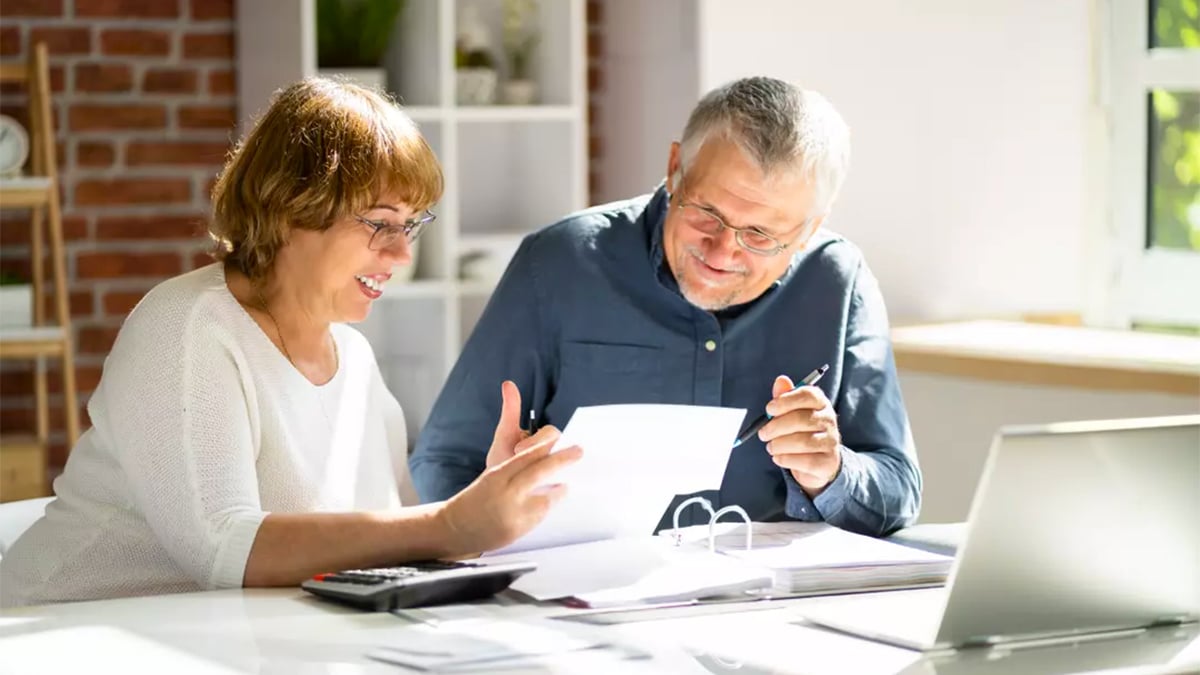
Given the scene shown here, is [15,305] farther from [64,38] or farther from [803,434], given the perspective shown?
[803,434]

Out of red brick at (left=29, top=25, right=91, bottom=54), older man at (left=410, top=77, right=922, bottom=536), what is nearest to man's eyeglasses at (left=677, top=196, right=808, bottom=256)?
older man at (left=410, top=77, right=922, bottom=536)

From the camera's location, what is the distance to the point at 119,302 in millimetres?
4281

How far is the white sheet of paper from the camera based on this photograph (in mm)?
1940

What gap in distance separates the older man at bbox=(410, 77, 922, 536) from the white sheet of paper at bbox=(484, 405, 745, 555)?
41 cm

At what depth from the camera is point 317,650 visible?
1609 millimetres

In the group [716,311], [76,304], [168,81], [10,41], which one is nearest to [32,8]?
[10,41]

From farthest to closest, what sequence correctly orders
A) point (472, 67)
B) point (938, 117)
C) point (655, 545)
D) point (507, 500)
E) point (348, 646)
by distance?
point (472, 67) → point (938, 117) → point (655, 545) → point (507, 500) → point (348, 646)

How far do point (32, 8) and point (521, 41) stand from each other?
3.91 feet

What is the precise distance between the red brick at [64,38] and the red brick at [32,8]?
4 cm

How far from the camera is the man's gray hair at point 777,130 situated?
246 cm

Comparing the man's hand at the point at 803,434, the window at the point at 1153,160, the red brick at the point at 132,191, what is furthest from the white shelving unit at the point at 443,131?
the man's hand at the point at 803,434

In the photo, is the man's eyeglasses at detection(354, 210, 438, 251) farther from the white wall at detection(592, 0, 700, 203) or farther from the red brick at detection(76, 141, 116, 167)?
the red brick at detection(76, 141, 116, 167)

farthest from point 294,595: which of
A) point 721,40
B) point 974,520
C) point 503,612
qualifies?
point 721,40

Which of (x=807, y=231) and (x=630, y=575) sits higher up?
(x=807, y=231)
